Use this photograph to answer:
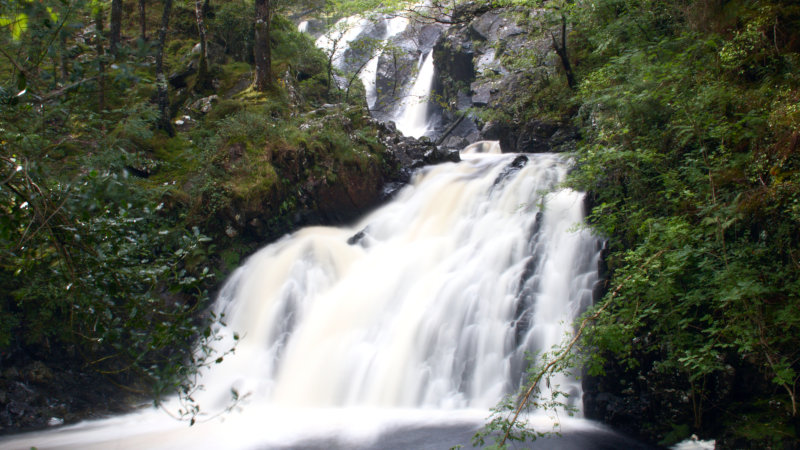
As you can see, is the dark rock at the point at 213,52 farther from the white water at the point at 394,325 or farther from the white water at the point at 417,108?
the white water at the point at 417,108

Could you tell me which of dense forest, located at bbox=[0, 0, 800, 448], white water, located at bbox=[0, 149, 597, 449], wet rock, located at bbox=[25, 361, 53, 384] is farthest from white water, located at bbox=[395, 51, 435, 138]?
wet rock, located at bbox=[25, 361, 53, 384]

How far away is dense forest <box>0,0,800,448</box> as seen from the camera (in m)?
3.53

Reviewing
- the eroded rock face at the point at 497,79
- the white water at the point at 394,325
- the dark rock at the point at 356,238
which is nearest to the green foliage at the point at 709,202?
the white water at the point at 394,325

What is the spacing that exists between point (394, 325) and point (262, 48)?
8.86m

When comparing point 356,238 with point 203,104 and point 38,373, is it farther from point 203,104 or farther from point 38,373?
point 38,373

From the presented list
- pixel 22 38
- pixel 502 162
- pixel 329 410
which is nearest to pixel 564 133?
pixel 502 162

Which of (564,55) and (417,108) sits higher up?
(417,108)

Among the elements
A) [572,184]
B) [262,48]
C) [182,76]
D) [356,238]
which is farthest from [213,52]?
[572,184]

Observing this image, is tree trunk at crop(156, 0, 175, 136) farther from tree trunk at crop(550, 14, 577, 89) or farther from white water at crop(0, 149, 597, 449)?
tree trunk at crop(550, 14, 577, 89)

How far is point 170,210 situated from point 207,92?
5081mm

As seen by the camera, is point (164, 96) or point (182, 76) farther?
point (182, 76)

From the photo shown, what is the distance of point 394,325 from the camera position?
8.63 metres

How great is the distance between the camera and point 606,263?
24.0ft

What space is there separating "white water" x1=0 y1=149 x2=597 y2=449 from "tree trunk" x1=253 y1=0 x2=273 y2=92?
5.03m
